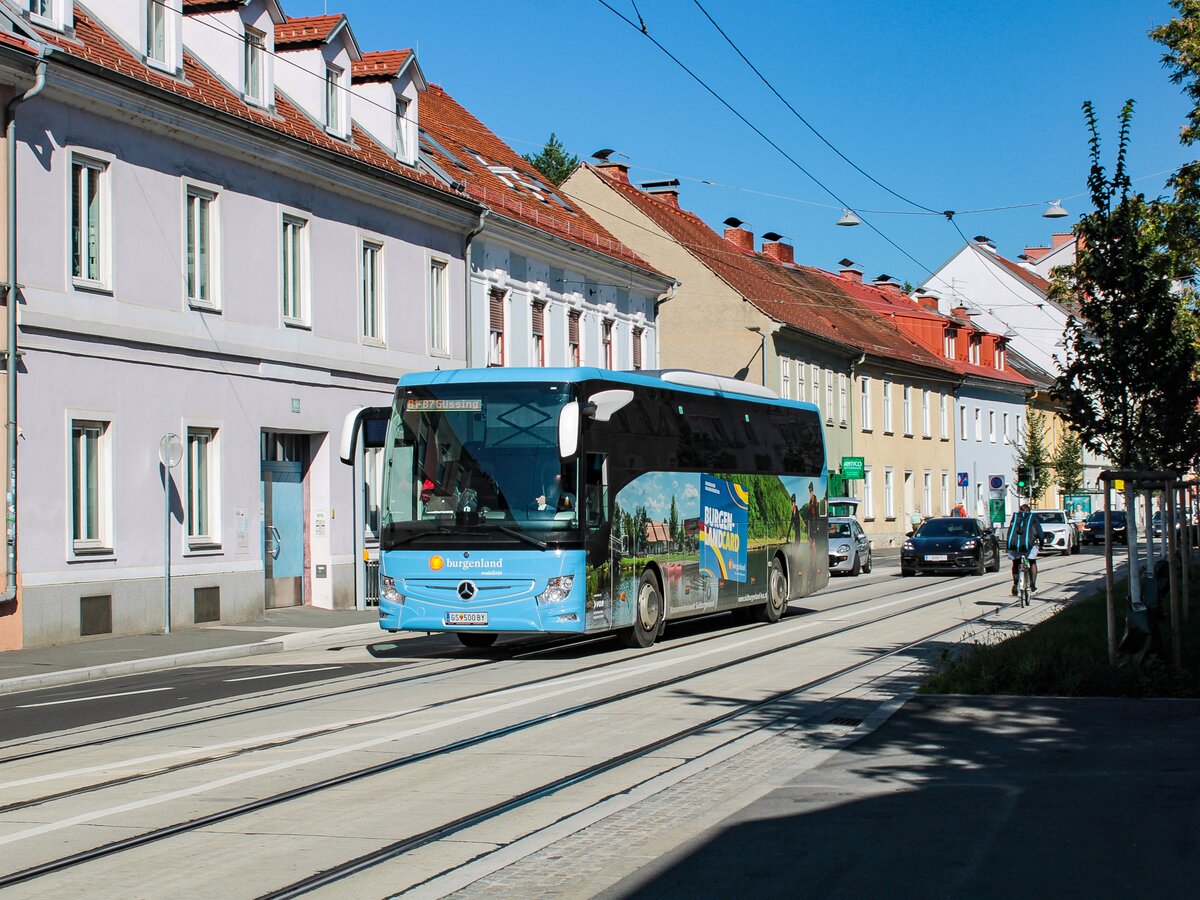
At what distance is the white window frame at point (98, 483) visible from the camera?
20.9 meters

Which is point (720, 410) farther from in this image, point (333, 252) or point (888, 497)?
point (888, 497)

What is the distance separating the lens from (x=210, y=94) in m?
24.4

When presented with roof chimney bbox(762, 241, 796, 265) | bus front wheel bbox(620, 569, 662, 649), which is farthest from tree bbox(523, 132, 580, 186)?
bus front wheel bbox(620, 569, 662, 649)

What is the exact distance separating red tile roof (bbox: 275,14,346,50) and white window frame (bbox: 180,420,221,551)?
8.09 meters

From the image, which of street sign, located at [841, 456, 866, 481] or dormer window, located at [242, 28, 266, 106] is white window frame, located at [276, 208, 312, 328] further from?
street sign, located at [841, 456, 866, 481]

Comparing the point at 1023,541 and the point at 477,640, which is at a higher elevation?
the point at 1023,541

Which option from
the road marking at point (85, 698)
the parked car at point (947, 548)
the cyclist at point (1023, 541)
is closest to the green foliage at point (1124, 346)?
the road marking at point (85, 698)

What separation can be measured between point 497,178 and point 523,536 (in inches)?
882

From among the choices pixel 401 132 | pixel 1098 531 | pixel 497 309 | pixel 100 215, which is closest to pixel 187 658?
pixel 100 215

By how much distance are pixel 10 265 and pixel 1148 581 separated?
14273 millimetres

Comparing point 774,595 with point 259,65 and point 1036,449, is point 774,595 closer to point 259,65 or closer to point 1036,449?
point 259,65

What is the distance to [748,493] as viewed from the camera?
23266mm

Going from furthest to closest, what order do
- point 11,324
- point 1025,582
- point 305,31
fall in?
point 305,31, point 1025,582, point 11,324

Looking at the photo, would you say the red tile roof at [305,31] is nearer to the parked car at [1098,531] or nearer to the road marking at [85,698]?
the road marking at [85,698]
